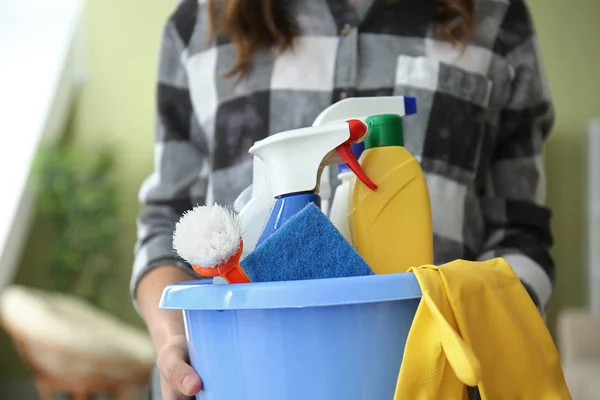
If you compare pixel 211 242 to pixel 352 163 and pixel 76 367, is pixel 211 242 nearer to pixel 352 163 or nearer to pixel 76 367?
pixel 352 163

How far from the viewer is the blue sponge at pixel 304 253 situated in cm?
39

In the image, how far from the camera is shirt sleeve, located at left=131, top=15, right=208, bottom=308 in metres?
0.75

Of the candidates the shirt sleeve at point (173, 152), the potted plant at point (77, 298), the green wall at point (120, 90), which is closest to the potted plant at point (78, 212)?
the potted plant at point (77, 298)

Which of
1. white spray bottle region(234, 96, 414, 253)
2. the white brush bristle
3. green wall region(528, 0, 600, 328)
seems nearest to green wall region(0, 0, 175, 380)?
green wall region(528, 0, 600, 328)

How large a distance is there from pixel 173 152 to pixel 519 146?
0.37 meters

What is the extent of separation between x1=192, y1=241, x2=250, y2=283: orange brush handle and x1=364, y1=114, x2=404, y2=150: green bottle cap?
13 centimetres

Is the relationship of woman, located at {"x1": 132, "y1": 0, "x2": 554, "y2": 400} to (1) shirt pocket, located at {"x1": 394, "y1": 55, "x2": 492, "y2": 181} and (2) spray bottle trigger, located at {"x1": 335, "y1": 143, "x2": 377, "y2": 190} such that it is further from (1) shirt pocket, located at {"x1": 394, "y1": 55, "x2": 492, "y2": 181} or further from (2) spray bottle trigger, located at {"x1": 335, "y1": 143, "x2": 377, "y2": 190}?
(2) spray bottle trigger, located at {"x1": 335, "y1": 143, "x2": 377, "y2": 190}

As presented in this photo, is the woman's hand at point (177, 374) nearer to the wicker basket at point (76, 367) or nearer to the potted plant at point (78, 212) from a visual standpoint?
the wicker basket at point (76, 367)

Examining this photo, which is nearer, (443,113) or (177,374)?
(177,374)

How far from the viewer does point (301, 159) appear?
423 mm

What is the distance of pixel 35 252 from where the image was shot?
120 inches

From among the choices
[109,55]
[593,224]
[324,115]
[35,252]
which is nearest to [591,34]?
[593,224]

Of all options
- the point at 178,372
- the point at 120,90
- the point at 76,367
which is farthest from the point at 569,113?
the point at 178,372

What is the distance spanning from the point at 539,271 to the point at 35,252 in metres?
2.79
